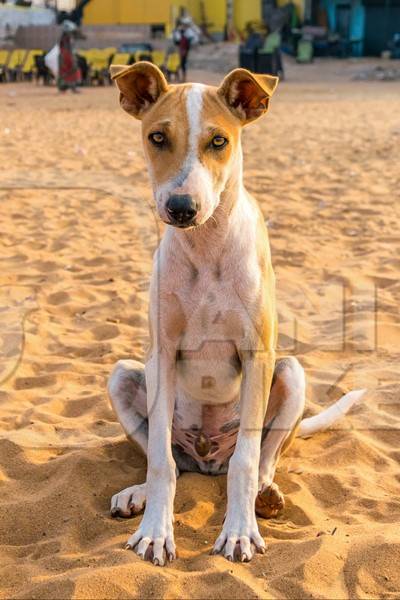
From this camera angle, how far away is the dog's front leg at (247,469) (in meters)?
3.17

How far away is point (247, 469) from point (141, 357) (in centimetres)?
227

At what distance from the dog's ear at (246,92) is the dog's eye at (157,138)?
39 centimetres

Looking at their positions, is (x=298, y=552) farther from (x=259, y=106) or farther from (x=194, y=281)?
(x=259, y=106)

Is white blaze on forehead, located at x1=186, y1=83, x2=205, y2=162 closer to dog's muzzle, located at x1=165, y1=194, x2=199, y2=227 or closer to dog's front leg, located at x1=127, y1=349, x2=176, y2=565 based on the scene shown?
dog's muzzle, located at x1=165, y1=194, x2=199, y2=227

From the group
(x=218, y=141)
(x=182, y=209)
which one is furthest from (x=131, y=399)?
(x=218, y=141)

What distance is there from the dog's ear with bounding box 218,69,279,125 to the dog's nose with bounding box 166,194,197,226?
66 centimetres

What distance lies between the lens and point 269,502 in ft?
11.6

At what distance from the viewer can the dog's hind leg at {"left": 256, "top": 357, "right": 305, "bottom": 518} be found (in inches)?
148

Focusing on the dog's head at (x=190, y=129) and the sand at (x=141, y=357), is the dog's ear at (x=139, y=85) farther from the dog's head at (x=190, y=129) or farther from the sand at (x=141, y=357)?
the sand at (x=141, y=357)

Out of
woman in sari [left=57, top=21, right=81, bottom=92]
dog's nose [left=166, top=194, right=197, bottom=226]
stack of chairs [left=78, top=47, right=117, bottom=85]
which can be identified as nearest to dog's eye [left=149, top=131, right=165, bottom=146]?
dog's nose [left=166, top=194, right=197, bottom=226]

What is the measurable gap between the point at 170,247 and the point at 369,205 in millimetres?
6832

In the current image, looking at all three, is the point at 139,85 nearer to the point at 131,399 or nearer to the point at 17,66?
the point at 131,399

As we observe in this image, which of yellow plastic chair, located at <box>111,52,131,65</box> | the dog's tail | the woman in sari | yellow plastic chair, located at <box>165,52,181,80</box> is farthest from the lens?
yellow plastic chair, located at <box>111,52,131,65</box>

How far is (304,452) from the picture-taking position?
429cm
